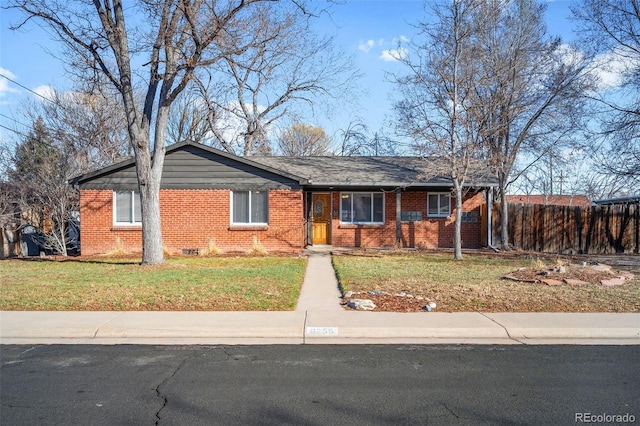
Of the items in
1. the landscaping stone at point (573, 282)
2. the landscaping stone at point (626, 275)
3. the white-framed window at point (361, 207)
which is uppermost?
the white-framed window at point (361, 207)

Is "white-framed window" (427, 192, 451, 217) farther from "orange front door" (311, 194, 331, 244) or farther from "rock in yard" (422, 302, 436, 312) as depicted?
"rock in yard" (422, 302, 436, 312)

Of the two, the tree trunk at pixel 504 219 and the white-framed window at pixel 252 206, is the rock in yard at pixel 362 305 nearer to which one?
the white-framed window at pixel 252 206

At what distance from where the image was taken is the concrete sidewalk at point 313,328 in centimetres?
719

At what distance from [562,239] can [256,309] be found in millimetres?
16059

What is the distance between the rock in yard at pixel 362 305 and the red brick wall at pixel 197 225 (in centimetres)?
933

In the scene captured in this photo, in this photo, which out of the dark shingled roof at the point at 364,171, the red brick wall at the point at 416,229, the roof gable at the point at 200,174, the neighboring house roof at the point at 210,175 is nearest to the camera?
the neighboring house roof at the point at 210,175

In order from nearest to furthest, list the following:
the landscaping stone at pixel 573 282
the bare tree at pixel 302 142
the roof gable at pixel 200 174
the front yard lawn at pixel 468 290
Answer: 1. the front yard lawn at pixel 468 290
2. the landscaping stone at pixel 573 282
3. the roof gable at pixel 200 174
4. the bare tree at pixel 302 142

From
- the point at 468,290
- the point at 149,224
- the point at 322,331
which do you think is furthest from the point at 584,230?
the point at 149,224

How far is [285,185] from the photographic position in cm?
1827

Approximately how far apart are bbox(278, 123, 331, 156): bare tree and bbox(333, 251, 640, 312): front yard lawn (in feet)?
107

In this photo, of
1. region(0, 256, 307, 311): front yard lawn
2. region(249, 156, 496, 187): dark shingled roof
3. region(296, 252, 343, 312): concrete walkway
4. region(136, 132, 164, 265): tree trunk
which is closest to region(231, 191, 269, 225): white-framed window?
region(249, 156, 496, 187): dark shingled roof

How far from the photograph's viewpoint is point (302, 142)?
4691cm

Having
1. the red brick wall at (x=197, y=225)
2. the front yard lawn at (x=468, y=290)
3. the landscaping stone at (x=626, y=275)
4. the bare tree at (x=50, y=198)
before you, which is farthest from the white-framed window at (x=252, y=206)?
the landscaping stone at (x=626, y=275)

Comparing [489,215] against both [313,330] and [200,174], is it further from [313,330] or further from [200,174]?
[313,330]
